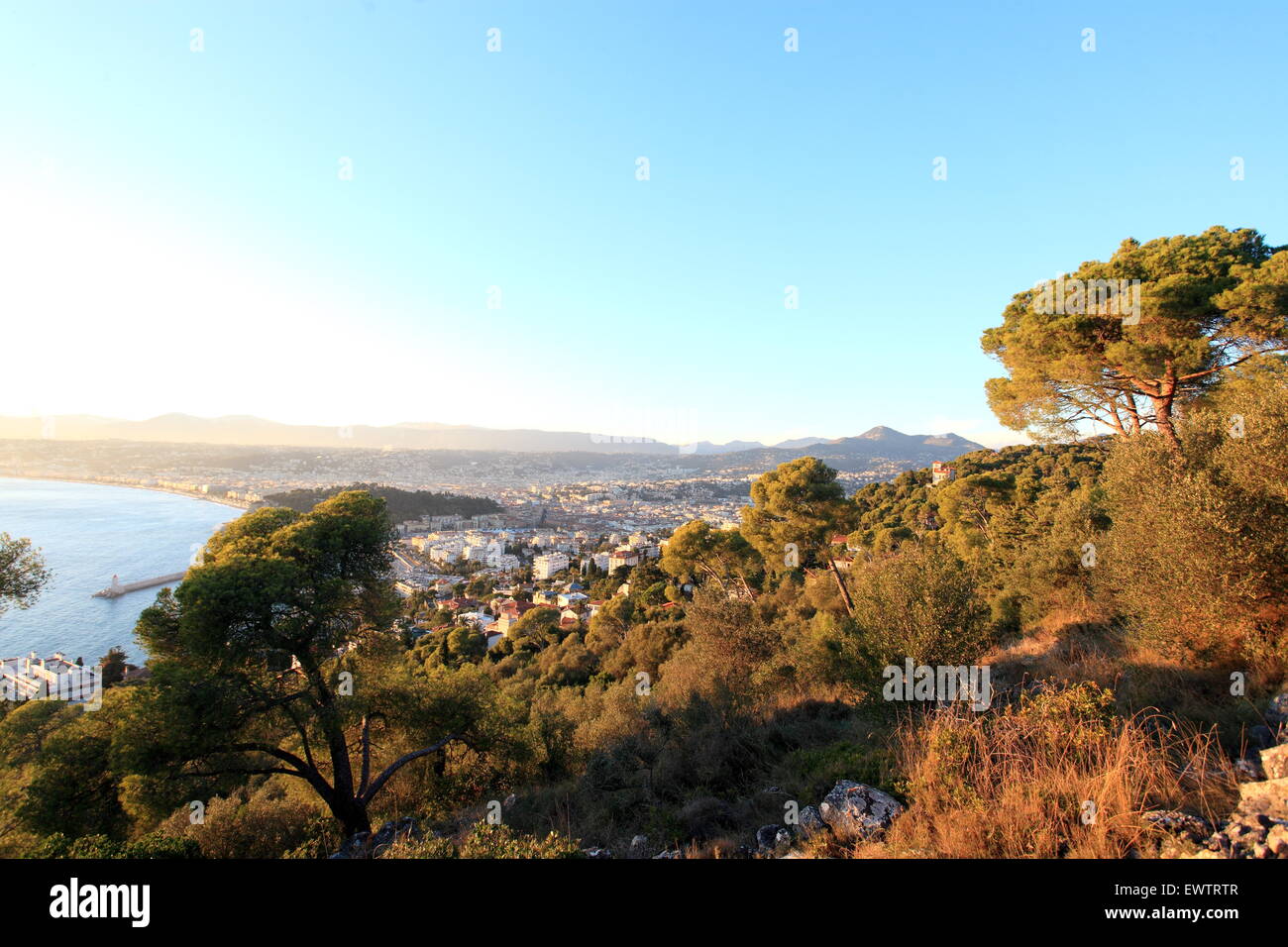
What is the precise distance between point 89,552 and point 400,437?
392ft

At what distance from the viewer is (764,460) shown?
106562 mm

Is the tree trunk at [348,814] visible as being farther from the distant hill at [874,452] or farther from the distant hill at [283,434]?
the distant hill at [874,452]

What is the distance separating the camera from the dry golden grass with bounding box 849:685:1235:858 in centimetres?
255

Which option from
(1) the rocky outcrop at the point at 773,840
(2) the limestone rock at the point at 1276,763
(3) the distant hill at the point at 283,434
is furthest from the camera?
(3) the distant hill at the point at 283,434

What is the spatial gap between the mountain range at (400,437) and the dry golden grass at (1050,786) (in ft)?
181

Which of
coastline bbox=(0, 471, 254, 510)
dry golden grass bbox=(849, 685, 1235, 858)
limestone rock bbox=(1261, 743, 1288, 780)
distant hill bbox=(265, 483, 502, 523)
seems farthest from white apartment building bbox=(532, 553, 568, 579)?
limestone rock bbox=(1261, 743, 1288, 780)

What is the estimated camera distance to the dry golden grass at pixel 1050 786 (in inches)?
100

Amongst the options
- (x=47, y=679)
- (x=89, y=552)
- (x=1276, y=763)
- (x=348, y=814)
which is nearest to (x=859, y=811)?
(x=1276, y=763)

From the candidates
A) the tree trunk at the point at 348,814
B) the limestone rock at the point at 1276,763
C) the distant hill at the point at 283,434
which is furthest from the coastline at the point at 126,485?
the limestone rock at the point at 1276,763

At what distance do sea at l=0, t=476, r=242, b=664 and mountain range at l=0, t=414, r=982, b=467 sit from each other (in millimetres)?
15530

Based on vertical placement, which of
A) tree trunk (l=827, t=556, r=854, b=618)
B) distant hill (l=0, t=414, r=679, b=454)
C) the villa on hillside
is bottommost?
the villa on hillside

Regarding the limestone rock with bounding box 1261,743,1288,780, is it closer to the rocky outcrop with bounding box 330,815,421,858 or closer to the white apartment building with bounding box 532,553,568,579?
the rocky outcrop with bounding box 330,815,421,858
